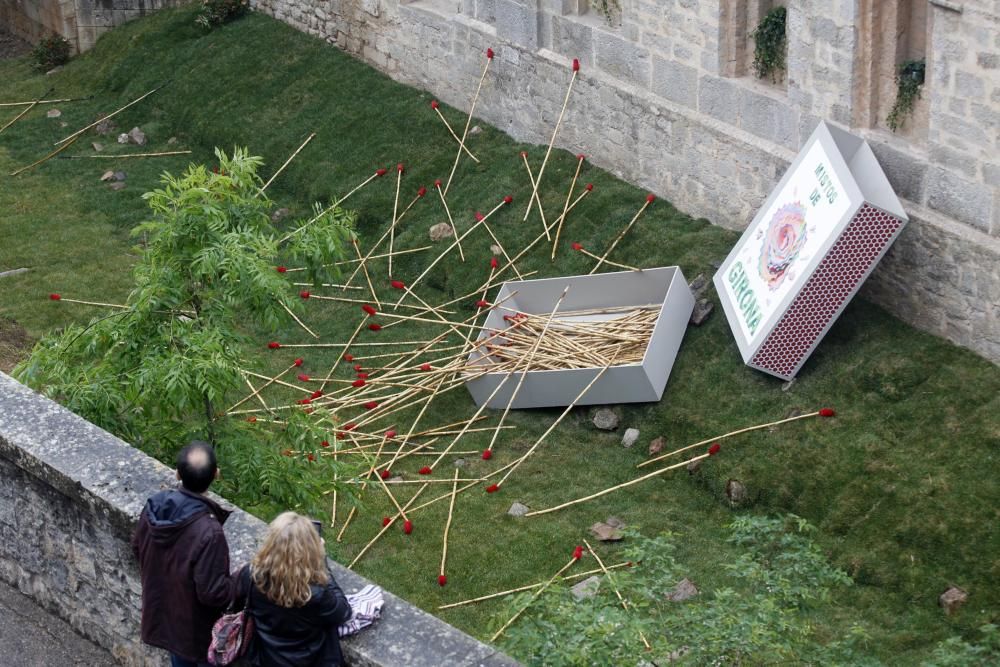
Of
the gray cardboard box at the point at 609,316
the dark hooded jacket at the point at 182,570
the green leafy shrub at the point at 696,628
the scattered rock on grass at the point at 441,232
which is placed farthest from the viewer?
the scattered rock on grass at the point at 441,232

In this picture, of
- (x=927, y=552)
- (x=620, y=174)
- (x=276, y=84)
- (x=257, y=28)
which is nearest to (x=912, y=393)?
(x=927, y=552)

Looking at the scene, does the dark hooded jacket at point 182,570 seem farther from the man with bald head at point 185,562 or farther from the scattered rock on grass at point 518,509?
the scattered rock on grass at point 518,509

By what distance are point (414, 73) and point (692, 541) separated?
289 inches

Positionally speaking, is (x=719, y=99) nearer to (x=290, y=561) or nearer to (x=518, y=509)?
(x=518, y=509)

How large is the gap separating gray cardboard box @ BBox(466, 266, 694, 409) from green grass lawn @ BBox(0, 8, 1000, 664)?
15cm

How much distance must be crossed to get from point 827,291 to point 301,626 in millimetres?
5324

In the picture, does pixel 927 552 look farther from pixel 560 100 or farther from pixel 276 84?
pixel 276 84

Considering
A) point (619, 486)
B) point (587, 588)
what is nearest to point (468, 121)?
point (619, 486)

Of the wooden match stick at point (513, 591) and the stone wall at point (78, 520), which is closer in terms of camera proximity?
the stone wall at point (78, 520)

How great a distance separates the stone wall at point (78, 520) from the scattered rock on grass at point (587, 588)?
112cm

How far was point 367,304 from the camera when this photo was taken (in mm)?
12219

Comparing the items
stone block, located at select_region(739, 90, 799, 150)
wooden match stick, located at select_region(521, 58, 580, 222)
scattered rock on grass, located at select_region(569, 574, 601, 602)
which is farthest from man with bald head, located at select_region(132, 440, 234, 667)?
wooden match stick, located at select_region(521, 58, 580, 222)

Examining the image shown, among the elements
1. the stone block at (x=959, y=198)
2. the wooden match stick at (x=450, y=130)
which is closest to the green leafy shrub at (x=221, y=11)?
the wooden match stick at (x=450, y=130)

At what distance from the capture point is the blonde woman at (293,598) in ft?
16.1
